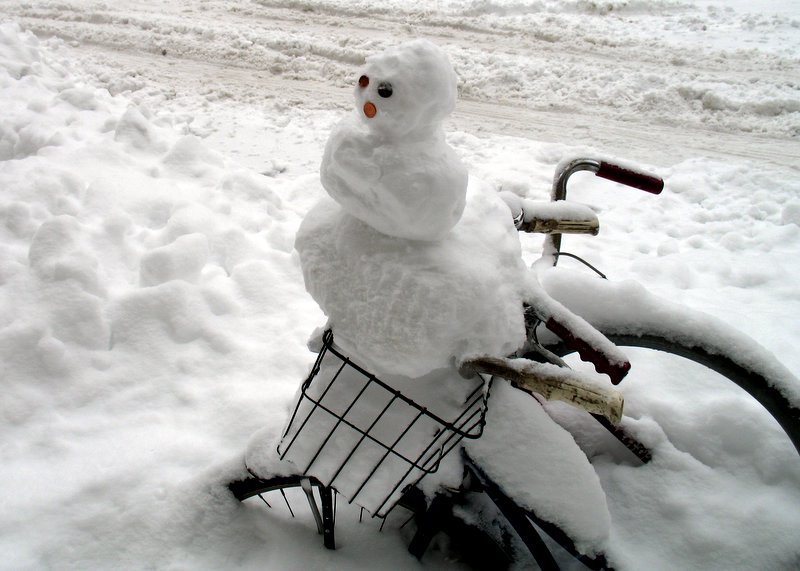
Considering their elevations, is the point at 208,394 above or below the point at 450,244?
below

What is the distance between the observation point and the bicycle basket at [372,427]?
1322 mm

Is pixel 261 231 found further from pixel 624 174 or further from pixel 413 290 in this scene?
pixel 413 290

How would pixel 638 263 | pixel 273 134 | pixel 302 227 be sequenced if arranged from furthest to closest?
pixel 273 134, pixel 638 263, pixel 302 227

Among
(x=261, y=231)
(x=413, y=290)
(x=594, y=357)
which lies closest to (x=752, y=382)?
(x=594, y=357)

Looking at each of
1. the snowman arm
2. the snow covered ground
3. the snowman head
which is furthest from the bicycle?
the snowman head

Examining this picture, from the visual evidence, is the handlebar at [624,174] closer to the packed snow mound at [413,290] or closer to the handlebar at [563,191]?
the handlebar at [563,191]

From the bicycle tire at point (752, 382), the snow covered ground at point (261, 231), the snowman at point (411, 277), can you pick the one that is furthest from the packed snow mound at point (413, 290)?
the snow covered ground at point (261, 231)

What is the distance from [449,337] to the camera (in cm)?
116

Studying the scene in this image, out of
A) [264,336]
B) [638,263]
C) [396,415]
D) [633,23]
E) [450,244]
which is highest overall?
[633,23]

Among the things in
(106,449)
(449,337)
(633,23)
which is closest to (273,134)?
(106,449)

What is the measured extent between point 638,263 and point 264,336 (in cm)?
199

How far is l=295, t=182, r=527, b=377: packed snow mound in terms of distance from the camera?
3.74 feet

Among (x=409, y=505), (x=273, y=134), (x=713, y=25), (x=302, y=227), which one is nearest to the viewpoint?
(x=302, y=227)

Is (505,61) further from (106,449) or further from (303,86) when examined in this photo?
(106,449)
